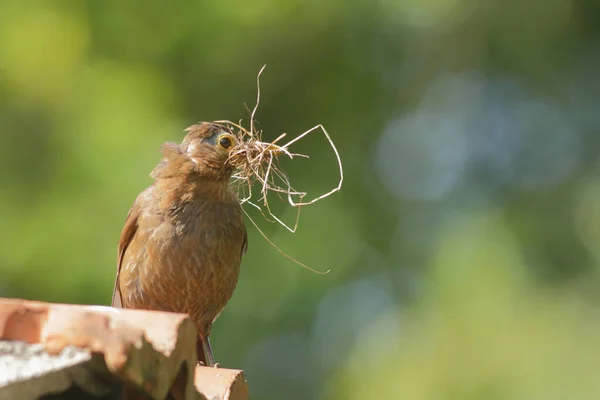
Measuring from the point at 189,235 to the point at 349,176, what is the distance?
→ 5306 mm

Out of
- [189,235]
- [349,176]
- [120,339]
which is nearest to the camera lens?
[120,339]

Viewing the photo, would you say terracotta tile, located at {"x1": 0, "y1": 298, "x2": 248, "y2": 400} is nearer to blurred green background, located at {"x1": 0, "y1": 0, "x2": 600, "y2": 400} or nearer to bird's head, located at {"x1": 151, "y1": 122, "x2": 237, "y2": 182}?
bird's head, located at {"x1": 151, "y1": 122, "x2": 237, "y2": 182}

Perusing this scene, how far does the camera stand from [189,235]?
4586 mm

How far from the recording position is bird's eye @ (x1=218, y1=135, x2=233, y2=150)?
15.5 ft

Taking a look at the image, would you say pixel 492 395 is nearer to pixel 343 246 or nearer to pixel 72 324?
pixel 343 246

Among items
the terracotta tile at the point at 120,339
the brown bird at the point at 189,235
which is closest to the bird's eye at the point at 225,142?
the brown bird at the point at 189,235

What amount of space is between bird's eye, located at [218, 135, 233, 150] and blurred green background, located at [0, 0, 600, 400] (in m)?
2.73

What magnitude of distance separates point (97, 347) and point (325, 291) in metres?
6.92

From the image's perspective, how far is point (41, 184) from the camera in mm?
8172

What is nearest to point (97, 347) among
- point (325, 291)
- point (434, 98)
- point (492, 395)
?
point (492, 395)

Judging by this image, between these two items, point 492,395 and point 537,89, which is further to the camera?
point 537,89

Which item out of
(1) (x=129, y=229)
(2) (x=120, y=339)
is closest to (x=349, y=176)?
(1) (x=129, y=229)

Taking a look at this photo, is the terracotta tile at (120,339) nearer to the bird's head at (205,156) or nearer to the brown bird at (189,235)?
the brown bird at (189,235)

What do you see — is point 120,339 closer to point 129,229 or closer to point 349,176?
point 129,229
